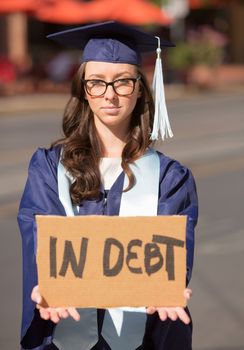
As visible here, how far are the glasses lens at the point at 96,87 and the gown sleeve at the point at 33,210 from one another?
0.29 m

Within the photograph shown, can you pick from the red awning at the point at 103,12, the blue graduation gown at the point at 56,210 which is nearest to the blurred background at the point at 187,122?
the red awning at the point at 103,12

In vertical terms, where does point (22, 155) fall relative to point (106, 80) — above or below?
below

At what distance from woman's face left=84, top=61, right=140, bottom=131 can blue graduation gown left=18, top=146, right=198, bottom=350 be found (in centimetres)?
20

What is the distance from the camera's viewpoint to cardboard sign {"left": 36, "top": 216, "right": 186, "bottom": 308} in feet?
9.22

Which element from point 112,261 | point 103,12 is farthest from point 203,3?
point 112,261

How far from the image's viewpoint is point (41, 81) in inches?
1056

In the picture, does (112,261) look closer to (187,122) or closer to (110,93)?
(110,93)

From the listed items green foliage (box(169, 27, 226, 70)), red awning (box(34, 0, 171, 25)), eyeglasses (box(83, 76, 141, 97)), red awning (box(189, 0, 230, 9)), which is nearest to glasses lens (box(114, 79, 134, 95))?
eyeglasses (box(83, 76, 141, 97))

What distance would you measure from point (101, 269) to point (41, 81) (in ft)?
79.7

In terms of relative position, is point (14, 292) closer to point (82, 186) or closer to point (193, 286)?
point (193, 286)

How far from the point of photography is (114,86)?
3033mm

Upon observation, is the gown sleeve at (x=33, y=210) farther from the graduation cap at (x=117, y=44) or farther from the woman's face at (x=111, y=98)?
the graduation cap at (x=117, y=44)

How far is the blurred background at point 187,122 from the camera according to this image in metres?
6.24

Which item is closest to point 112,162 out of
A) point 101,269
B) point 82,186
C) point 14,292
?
point 82,186
